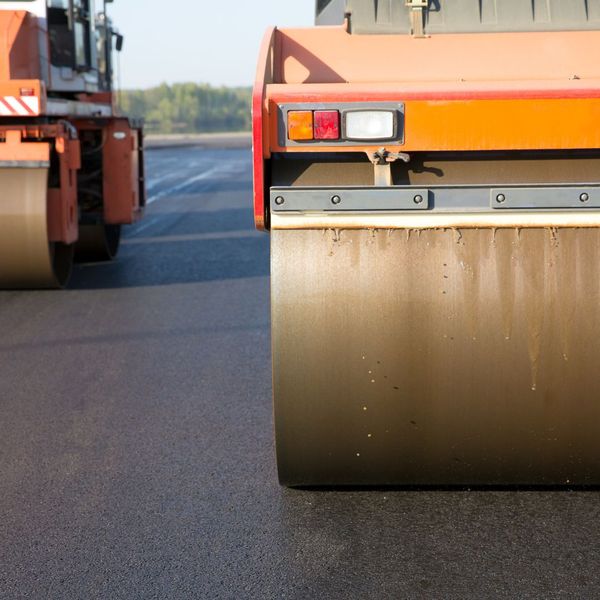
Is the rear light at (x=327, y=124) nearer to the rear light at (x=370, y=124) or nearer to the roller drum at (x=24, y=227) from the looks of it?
the rear light at (x=370, y=124)

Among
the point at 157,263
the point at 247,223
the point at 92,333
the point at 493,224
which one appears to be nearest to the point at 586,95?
the point at 493,224

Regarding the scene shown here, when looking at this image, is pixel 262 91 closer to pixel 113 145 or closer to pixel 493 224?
pixel 493 224

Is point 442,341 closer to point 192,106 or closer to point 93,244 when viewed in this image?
point 93,244

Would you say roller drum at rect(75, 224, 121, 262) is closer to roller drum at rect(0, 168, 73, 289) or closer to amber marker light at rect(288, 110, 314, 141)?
roller drum at rect(0, 168, 73, 289)

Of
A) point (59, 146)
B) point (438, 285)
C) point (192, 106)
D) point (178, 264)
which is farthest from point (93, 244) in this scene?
point (192, 106)

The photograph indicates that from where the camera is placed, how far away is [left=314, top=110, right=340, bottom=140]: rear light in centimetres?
406

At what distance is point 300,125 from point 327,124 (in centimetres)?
9

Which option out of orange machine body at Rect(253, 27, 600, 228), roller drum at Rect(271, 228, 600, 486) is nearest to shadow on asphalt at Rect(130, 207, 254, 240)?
orange machine body at Rect(253, 27, 600, 228)

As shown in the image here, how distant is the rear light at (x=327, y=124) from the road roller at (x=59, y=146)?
5.04m

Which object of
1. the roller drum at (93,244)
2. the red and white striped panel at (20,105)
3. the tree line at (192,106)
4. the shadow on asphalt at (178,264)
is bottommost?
the shadow on asphalt at (178,264)

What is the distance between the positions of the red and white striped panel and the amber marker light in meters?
5.35

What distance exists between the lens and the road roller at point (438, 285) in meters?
3.87

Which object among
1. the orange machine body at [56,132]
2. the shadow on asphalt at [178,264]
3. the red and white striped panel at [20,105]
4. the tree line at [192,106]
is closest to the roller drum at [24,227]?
the orange machine body at [56,132]

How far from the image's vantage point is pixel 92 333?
7.61m
